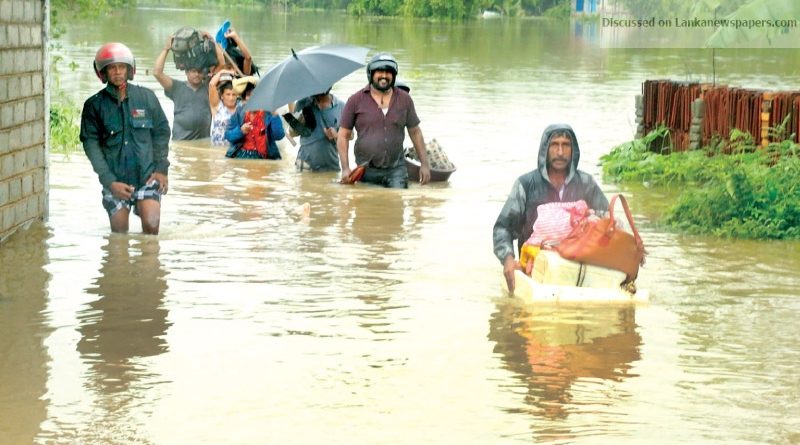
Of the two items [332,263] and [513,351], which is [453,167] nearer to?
[332,263]

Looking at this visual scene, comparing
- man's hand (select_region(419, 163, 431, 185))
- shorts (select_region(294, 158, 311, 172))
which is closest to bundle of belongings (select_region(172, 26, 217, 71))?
shorts (select_region(294, 158, 311, 172))

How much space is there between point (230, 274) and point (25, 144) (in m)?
2.79

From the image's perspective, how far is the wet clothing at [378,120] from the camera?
1557 cm

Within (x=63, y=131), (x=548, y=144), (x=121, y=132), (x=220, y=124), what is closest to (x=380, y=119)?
(x=121, y=132)

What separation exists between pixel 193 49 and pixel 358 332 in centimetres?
1046

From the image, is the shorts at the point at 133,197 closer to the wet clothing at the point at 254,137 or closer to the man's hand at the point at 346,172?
the man's hand at the point at 346,172

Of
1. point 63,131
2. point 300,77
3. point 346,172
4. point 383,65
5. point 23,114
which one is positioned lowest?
point 346,172

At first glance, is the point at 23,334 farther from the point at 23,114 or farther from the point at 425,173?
the point at 425,173

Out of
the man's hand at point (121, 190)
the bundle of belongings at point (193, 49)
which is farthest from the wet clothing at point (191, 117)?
the man's hand at point (121, 190)

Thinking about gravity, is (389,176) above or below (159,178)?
below

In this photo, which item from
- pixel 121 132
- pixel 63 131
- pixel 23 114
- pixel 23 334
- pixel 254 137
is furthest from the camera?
pixel 63 131

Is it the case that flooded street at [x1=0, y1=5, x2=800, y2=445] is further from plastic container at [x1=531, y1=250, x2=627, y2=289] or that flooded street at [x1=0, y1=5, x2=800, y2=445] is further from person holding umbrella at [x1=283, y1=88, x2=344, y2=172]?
person holding umbrella at [x1=283, y1=88, x2=344, y2=172]

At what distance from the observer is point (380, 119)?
15.6 meters

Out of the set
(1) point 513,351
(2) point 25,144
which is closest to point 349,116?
(2) point 25,144
